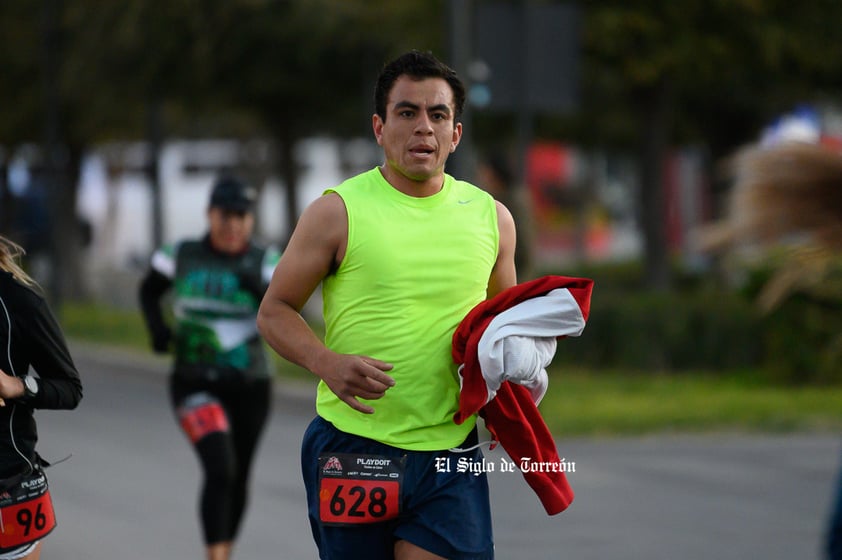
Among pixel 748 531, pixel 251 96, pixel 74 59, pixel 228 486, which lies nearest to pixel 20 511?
pixel 228 486

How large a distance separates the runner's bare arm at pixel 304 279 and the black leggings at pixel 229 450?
2.88 metres

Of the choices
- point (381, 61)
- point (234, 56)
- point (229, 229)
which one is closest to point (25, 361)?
point (229, 229)

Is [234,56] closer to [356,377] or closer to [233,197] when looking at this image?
[233,197]

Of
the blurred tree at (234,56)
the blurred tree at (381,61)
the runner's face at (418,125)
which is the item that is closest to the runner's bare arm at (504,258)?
the runner's face at (418,125)

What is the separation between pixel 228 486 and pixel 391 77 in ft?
10.4

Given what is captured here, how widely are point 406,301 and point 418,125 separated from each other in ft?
1.43

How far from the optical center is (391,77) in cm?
402

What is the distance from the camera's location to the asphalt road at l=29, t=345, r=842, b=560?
7.85m

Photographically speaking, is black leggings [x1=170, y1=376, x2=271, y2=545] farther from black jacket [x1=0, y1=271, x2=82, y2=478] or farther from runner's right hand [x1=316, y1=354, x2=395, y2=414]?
runner's right hand [x1=316, y1=354, x2=395, y2=414]

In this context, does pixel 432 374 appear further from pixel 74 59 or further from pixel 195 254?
pixel 74 59

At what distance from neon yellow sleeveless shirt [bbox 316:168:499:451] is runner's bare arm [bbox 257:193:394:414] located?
0.12 ft

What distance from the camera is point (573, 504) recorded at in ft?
30.0

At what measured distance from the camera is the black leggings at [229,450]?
6762mm

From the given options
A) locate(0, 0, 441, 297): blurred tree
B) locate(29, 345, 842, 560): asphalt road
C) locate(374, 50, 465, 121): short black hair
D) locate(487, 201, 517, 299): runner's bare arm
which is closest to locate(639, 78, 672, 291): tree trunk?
locate(0, 0, 441, 297): blurred tree
